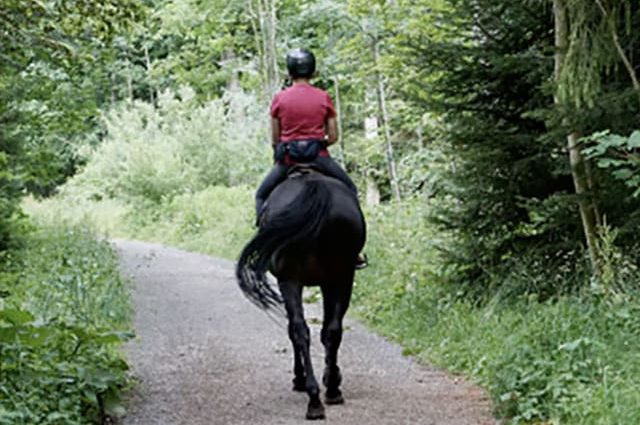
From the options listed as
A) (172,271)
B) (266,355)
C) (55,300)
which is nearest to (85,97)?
(172,271)

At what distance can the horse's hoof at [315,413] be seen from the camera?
643 centimetres

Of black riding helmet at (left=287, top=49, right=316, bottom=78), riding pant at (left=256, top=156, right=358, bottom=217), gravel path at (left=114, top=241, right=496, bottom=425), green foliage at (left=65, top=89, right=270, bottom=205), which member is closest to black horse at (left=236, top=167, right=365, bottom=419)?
riding pant at (left=256, top=156, right=358, bottom=217)

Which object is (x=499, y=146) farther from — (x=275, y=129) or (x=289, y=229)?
(x=289, y=229)

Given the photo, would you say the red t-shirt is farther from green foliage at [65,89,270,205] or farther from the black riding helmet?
green foliage at [65,89,270,205]

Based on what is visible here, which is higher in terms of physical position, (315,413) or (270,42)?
(315,413)

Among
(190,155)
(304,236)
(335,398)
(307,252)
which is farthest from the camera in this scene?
(190,155)

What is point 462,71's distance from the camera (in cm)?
933

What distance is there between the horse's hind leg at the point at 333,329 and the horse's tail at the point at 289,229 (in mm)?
516

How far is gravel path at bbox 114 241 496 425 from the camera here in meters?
6.56

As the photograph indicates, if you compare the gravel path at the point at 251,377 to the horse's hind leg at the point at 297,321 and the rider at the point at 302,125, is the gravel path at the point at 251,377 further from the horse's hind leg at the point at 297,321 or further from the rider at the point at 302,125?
the rider at the point at 302,125

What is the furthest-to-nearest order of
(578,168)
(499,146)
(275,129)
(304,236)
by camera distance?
(499,146) < (578,168) < (275,129) < (304,236)

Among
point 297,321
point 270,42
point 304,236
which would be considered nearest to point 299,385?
point 297,321

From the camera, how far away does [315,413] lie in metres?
6.43

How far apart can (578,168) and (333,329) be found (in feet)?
9.04
